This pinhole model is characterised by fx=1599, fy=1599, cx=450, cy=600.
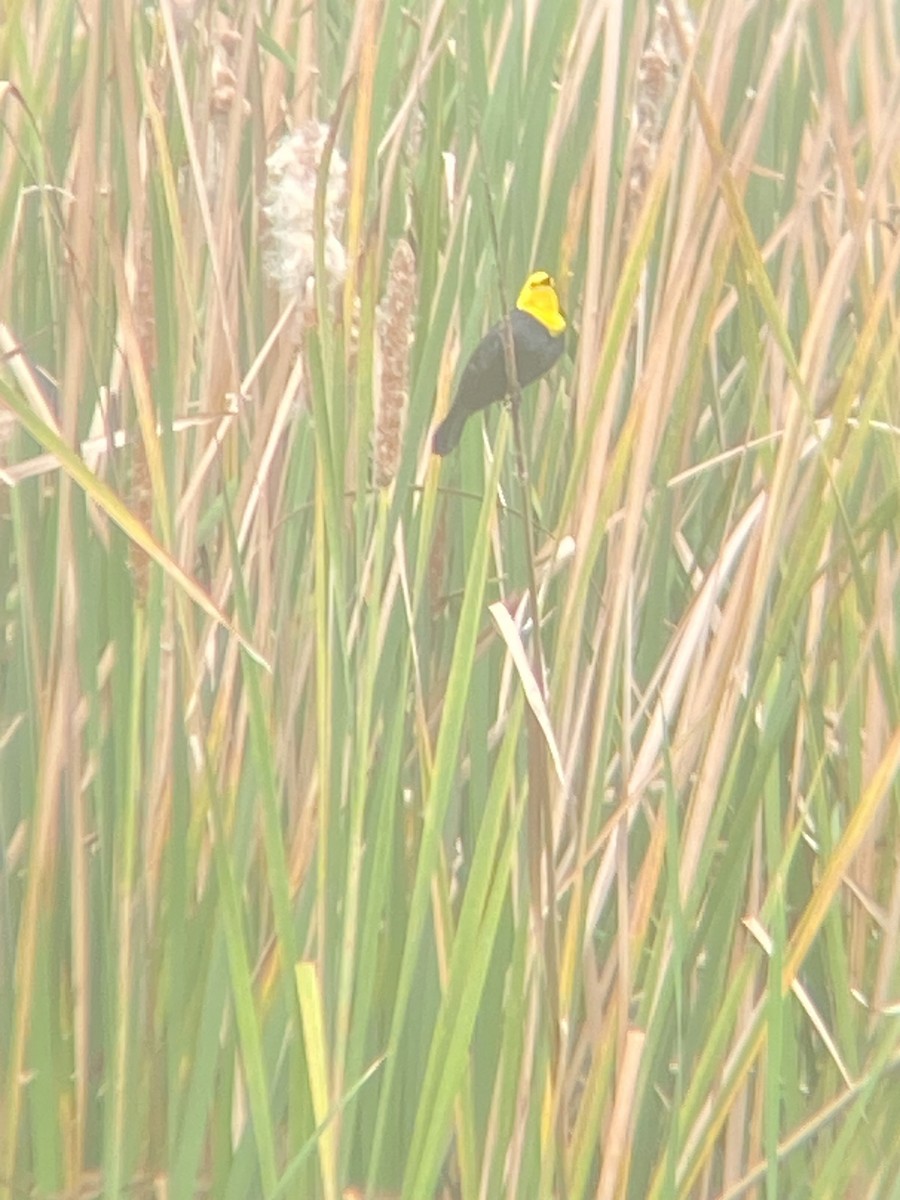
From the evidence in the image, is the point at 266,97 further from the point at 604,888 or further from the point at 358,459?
the point at 604,888

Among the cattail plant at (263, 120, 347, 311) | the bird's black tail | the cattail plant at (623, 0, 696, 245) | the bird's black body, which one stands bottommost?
the bird's black tail

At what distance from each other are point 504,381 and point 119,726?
0.24 metres

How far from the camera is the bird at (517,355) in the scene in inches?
29.7

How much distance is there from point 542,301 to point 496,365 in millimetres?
65

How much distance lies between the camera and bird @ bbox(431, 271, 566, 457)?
754 mm

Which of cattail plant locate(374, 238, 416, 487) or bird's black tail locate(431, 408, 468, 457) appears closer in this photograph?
cattail plant locate(374, 238, 416, 487)

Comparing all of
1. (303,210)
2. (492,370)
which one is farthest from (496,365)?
(303,210)

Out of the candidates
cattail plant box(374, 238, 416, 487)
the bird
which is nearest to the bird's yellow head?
the bird

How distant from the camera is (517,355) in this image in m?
0.75

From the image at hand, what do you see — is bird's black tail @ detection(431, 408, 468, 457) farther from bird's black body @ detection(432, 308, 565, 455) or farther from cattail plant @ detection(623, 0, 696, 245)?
cattail plant @ detection(623, 0, 696, 245)

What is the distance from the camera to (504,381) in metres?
0.75

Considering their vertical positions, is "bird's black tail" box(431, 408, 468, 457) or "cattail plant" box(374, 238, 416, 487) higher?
"cattail plant" box(374, 238, 416, 487)

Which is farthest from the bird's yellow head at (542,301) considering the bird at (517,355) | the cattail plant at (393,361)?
the cattail plant at (393,361)

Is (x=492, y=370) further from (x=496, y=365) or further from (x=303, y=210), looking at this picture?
(x=303, y=210)
